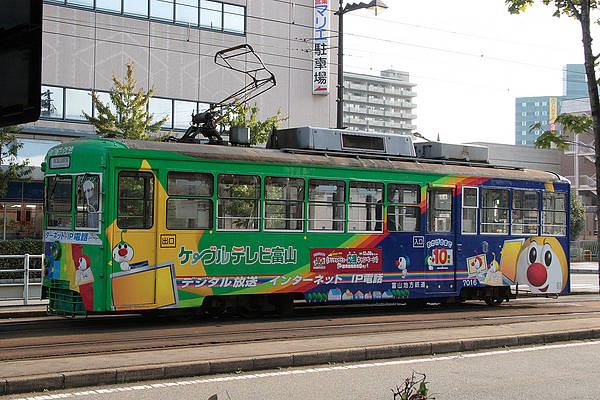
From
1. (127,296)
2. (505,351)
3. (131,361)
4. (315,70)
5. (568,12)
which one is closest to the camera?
(131,361)

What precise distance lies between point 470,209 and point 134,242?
8.02 metres

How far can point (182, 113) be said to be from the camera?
110 feet

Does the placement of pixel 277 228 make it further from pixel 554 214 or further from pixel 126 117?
pixel 126 117

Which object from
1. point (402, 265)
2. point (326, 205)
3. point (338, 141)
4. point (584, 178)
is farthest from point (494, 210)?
point (584, 178)

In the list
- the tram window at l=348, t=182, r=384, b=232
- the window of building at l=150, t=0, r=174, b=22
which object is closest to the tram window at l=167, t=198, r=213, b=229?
the tram window at l=348, t=182, r=384, b=232

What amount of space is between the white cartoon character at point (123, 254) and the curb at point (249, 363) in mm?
4255

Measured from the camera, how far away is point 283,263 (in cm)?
1437

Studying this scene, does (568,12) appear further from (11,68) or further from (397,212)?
(11,68)

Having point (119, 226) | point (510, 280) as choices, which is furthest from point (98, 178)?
point (510, 280)

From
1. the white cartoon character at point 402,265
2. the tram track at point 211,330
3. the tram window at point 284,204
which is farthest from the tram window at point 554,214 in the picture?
Answer: the tram window at point 284,204

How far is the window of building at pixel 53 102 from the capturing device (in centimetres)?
3011

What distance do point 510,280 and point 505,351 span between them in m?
7.05

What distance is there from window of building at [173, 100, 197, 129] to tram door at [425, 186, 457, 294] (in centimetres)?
1870

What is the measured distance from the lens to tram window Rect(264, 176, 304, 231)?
14252 millimetres
